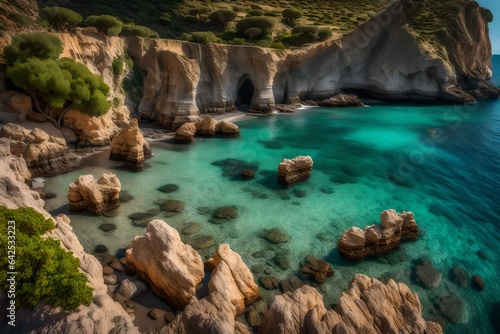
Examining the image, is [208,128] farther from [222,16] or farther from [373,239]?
[222,16]

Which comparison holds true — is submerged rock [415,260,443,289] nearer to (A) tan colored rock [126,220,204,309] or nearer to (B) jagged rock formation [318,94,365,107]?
(A) tan colored rock [126,220,204,309]

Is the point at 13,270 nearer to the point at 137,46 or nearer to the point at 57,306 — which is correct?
the point at 57,306

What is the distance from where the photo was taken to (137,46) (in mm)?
34719

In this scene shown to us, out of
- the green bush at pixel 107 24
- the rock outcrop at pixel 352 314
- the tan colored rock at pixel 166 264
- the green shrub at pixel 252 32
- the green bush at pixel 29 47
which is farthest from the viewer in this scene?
the green shrub at pixel 252 32

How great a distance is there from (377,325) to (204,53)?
40.8 m

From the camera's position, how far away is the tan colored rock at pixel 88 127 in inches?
994

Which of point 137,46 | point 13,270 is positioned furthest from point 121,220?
point 137,46

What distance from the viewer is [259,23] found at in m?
60.1

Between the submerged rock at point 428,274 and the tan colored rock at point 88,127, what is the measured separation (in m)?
→ 27.6

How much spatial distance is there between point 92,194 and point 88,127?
12159 mm

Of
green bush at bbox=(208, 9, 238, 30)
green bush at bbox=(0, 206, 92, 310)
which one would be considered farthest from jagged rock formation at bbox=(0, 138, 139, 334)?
green bush at bbox=(208, 9, 238, 30)

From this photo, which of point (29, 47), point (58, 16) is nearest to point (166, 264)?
point (29, 47)

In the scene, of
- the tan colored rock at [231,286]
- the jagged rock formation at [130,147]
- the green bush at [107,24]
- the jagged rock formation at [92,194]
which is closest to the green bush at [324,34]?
the green bush at [107,24]

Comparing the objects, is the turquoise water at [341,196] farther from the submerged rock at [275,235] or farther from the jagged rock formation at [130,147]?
the jagged rock formation at [130,147]
